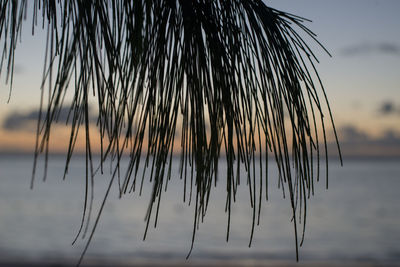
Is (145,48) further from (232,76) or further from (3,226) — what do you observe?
(3,226)

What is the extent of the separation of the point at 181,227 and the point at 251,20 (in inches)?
421

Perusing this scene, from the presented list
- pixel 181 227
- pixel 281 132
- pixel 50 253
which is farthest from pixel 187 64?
pixel 181 227

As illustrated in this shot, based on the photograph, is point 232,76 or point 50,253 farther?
point 50,253

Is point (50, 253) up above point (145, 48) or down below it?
below

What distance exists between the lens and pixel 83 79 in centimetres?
65

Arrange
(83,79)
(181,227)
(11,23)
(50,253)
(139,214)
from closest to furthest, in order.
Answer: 1. (83,79)
2. (11,23)
3. (50,253)
4. (181,227)
5. (139,214)

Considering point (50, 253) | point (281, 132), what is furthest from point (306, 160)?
point (50, 253)

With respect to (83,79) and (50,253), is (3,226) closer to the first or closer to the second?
(50,253)

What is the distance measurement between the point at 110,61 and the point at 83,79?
5cm

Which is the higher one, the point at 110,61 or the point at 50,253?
the point at 110,61

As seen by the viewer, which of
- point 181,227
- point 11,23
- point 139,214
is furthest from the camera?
point 139,214

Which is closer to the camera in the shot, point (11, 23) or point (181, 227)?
point (11, 23)

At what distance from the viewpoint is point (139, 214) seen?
13.3 metres

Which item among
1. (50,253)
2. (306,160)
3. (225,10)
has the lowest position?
(50,253)
